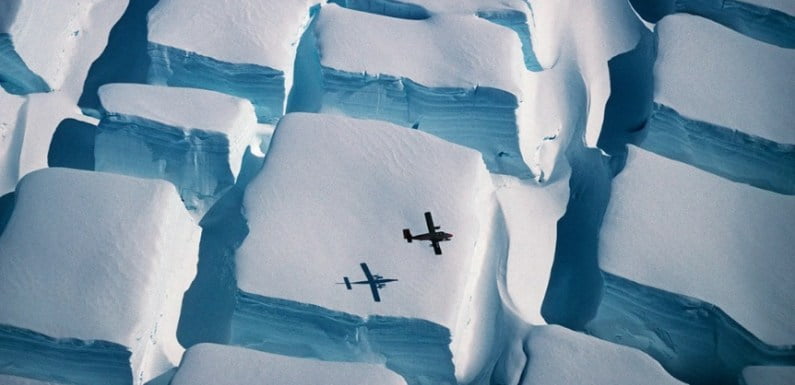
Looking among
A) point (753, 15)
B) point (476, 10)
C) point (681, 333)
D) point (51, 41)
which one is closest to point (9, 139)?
point (51, 41)

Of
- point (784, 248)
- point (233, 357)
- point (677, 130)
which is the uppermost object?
point (677, 130)

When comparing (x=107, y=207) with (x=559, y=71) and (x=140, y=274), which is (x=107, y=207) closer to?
(x=140, y=274)

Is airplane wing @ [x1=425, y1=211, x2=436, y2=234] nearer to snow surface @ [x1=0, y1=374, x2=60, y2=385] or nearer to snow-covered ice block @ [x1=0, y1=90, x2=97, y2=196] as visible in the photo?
snow surface @ [x1=0, y1=374, x2=60, y2=385]

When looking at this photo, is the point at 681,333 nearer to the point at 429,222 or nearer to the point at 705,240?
the point at 705,240

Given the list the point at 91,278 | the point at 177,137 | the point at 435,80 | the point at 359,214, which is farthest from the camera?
the point at 435,80

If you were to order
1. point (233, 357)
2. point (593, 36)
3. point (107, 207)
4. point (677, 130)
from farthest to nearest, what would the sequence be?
point (593, 36)
point (677, 130)
point (107, 207)
point (233, 357)

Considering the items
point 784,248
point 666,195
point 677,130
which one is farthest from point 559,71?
point 784,248

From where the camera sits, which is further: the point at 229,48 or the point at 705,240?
the point at 229,48
